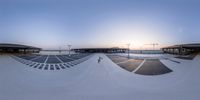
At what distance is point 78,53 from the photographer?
2918 millimetres

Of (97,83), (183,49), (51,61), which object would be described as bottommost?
(97,83)

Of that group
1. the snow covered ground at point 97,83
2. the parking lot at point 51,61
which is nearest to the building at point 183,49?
the snow covered ground at point 97,83

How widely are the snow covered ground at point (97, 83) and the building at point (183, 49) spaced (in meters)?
0.17

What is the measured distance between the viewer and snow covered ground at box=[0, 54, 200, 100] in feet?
9.06

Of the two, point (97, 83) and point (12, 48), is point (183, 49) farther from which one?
point (12, 48)

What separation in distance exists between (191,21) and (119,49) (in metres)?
1.48

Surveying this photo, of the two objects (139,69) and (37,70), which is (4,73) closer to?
(37,70)

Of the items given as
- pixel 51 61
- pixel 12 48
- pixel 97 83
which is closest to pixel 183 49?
pixel 97 83

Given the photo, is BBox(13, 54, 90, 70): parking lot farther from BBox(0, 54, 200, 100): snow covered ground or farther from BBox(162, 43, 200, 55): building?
BBox(162, 43, 200, 55): building

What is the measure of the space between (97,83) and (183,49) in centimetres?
179

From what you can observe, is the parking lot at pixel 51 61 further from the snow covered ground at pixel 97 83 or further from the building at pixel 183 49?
the building at pixel 183 49

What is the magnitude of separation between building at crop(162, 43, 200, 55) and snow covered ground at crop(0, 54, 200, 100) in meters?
0.17

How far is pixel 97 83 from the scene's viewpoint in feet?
9.64

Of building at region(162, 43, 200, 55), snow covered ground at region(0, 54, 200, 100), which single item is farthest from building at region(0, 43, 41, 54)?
building at region(162, 43, 200, 55)
